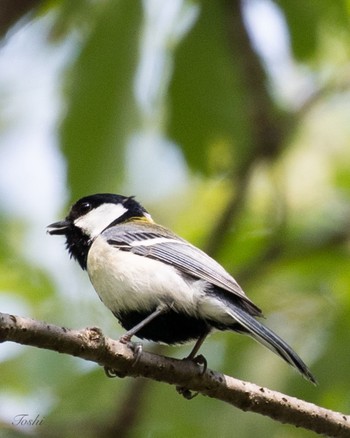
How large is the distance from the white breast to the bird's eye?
478 mm

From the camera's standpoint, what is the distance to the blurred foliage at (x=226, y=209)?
7.97 ft

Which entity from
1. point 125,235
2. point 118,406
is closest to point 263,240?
point 125,235

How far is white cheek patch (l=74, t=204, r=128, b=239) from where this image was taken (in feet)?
10.6

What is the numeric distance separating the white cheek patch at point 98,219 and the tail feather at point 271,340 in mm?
839

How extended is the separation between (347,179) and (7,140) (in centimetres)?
165

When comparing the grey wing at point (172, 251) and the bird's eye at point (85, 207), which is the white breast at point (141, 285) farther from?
the bird's eye at point (85, 207)

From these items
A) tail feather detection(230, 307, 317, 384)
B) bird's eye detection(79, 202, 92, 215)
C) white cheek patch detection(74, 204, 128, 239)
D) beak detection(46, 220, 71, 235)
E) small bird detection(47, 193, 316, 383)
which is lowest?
tail feather detection(230, 307, 317, 384)

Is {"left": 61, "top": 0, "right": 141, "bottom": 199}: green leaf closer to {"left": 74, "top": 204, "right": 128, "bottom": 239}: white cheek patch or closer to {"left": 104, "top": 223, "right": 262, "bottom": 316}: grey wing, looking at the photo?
{"left": 104, "top": 223, "right": 262, "bottom": 316}: grey wing

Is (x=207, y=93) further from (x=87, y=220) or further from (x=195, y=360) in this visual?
(x=87, y=220)

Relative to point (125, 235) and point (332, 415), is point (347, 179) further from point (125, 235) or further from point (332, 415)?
point (332, 415)

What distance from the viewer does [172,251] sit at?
9.25 ft

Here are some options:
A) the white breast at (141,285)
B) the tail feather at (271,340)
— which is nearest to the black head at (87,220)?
the white breast at (141,285)

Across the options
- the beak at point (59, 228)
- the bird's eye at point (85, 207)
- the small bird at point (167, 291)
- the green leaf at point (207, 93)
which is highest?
the green leaf at point (207, 93)

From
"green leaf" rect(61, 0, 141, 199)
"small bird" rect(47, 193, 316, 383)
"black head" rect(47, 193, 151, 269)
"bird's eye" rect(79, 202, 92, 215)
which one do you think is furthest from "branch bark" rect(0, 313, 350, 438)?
"bird's eye" rect(79, 202, 92, 215)
